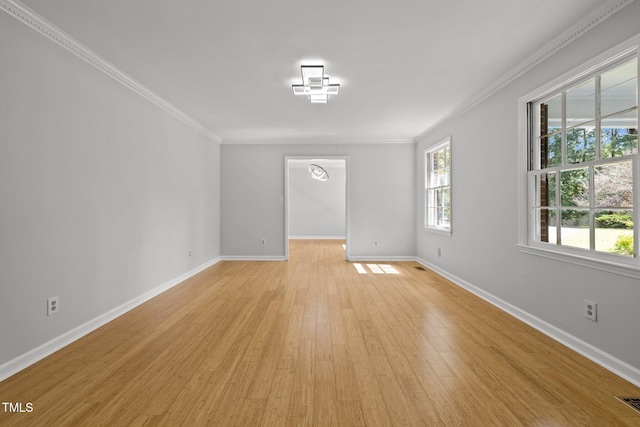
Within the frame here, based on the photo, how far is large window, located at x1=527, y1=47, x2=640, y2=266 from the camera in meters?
2.12

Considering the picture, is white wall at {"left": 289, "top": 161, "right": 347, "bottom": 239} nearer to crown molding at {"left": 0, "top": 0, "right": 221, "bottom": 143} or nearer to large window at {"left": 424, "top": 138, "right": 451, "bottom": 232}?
large window at {"left": 424, "top": 138, "right": 451, "bottom": 232}

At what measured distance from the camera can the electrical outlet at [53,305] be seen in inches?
93.4

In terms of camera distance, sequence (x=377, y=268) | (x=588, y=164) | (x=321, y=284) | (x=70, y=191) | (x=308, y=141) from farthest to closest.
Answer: (x=308, y=141)
(x=377, y=268)
(x=321, y=284)
(x=70, y=191)
(x=588, y=164)

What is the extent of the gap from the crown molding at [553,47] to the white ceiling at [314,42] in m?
0.05

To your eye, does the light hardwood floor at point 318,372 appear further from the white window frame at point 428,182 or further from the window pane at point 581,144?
the white window frame at point 428,182

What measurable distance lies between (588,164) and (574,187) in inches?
9.4

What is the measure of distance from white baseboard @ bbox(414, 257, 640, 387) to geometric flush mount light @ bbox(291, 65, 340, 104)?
9.85ft

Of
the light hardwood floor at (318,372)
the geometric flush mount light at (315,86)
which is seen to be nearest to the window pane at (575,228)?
the light hardwood floor at (318,372)

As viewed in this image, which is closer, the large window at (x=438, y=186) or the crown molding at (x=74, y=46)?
the crown molding at (x=74, y=46)

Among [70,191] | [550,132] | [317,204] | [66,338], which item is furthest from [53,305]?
[317,204]

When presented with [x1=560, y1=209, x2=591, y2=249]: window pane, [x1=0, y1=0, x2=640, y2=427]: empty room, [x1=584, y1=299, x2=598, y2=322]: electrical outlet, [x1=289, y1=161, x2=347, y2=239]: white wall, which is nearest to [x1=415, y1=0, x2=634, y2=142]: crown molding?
[x1=0, y1=0, x2=640, y2=427]: empty room

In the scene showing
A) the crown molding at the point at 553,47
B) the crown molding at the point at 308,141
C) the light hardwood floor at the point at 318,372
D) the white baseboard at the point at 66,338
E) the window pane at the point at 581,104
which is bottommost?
the light hardwood floor at the point at 318,372

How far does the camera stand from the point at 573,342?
7.90 feet

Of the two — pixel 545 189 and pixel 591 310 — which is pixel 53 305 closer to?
pixel 591 310
